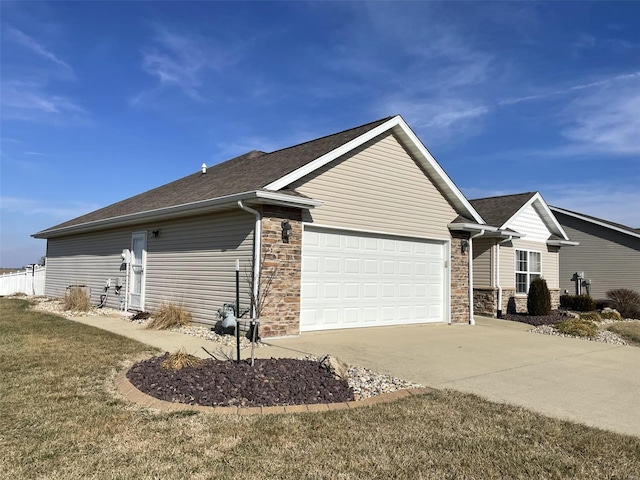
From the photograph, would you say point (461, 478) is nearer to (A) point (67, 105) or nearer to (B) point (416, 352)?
(B) point (416, 352)

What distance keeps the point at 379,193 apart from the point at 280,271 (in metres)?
3.74

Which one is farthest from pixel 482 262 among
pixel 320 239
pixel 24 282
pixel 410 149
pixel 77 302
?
pixel 24 282

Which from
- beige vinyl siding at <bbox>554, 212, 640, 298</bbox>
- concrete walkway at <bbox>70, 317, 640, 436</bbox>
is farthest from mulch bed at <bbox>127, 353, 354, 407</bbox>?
beige vinyl siding at <bbox>554, 212, 640, 298</bbox>

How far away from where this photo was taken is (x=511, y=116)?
660 inches

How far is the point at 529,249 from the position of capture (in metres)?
18.0

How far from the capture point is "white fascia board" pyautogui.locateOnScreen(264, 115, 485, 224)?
31.7 feet

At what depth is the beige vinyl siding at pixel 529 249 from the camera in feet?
54.9

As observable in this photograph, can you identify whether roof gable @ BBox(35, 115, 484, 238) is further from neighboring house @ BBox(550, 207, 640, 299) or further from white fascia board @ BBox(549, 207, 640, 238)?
neighboring house @ BBox(550, 207, 640, 299)

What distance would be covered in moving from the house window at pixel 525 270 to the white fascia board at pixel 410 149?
507cm

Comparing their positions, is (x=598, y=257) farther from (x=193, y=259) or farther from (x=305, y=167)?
(x=193, y=259)

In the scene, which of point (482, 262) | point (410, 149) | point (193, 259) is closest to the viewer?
point (193, 259)

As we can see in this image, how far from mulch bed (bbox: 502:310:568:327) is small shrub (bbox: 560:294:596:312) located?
7.91 ft

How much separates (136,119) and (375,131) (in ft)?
26.6

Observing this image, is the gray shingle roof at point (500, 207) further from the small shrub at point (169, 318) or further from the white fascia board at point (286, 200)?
the small shrub at point (169, 318)
